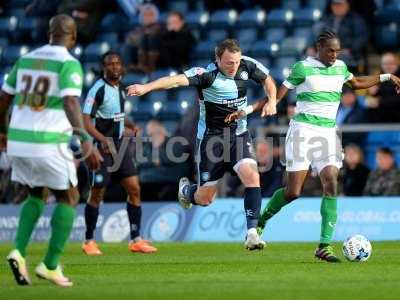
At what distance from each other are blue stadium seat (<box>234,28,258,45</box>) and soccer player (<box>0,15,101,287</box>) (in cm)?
1318

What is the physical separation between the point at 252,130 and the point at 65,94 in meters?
9.30

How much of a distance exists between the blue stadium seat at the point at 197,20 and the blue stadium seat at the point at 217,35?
0.25 m

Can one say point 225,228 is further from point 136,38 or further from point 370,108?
point 136,38

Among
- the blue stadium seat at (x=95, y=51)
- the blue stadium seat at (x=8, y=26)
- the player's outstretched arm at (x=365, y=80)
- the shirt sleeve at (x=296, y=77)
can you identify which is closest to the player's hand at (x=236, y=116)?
the shirt sleeve at (x=296, y=77)

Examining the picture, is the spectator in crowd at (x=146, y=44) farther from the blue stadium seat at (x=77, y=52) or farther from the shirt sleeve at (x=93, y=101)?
the shirt sleeve at (x=93, y=101)

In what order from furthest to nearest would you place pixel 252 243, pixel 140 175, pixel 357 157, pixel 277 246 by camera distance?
pixel 140 175 < pixel 357 157 < pixel 277 246 < pixel 252 243

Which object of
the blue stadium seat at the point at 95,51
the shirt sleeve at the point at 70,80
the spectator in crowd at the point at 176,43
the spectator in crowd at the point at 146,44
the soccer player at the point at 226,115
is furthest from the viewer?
the blue stadium seat at the point at 95,51

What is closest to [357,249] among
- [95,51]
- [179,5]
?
[95,51]

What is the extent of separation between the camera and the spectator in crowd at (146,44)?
22.4 metres

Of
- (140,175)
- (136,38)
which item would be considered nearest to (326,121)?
(140,175)

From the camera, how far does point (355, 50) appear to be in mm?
20891

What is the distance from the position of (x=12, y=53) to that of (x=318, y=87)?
12827 mm

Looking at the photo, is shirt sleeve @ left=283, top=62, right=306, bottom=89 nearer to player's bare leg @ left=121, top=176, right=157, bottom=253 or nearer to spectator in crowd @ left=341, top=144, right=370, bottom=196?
player's bare leg @ left=121, top=176, right=157, bottom=253

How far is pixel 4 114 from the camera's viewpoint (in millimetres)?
10266
